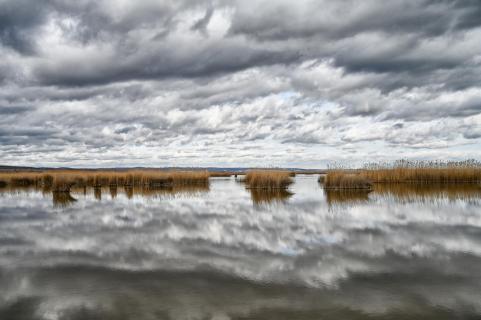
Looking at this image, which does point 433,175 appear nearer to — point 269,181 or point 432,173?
point 432,173

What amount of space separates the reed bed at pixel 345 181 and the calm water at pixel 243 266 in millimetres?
9815

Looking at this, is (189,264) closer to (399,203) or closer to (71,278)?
(71,278)

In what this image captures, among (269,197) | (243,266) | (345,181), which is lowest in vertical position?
(269,197)

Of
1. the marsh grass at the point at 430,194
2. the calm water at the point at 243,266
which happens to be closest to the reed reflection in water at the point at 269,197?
the calm water at the point at 243,266

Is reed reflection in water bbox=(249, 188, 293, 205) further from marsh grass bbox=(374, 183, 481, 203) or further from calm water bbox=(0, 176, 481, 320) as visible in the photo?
marsh grass bbox=(374, 183, 481, 203)

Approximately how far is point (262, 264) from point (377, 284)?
1.86 meters

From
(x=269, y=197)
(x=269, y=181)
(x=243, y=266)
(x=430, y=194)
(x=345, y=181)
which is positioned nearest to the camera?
(x=243, y=266)

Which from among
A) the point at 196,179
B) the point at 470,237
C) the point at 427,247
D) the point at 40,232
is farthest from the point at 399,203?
the point at 196,179

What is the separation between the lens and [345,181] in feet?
71.7

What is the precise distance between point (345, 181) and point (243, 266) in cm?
1695

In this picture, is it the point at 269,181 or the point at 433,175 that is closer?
the point at 269,181

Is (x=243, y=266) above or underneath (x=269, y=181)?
underneath

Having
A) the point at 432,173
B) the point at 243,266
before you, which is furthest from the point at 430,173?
the point at 243,266

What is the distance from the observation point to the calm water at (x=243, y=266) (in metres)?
4.34
